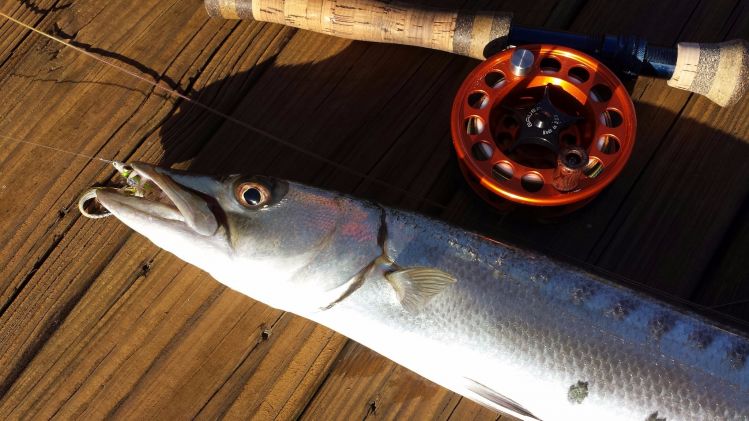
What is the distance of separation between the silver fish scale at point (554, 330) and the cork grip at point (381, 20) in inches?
43.2

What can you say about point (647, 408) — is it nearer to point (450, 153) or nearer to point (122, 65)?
point (450, 153)

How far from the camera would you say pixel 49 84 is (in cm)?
331

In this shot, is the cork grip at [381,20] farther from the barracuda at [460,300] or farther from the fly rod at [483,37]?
the barracuda at [460,300]

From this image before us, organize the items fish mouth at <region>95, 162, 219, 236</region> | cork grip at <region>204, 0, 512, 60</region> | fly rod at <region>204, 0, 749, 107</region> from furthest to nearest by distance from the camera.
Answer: cork grip at <region>204, 0, 512, 60</region> → fly rod at <region>204, 0, 749, 107</region> → fish mouth at <region>95, 162, 219, 236</region>

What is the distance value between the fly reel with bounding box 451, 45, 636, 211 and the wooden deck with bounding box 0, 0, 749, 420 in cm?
37

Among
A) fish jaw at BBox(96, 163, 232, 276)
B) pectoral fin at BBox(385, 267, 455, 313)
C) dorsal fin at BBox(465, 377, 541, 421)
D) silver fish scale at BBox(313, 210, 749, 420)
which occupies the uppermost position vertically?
fish jaw at BBox(96, 163, 232, 276)

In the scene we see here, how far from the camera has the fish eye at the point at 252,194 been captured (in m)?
2.46

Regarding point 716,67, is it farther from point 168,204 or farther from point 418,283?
point 168,204

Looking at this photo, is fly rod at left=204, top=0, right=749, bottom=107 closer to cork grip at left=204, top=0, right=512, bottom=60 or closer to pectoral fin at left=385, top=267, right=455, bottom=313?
cork grip at left=204, top=0, right=512, bottom=60

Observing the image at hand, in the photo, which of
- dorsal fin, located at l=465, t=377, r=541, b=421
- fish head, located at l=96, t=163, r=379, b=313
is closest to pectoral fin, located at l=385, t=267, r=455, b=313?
fish head, located at l=96, t=163, r=379, b=313

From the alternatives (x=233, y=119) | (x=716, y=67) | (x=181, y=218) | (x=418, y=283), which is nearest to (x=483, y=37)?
(x=716, y=67)

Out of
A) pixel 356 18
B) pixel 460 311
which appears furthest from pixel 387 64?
pixel 460 311

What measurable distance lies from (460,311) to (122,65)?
2601mm

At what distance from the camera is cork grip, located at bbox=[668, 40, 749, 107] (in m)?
2.73
